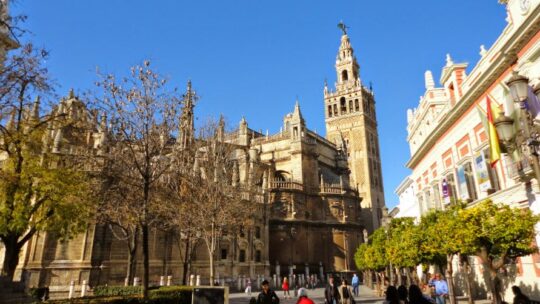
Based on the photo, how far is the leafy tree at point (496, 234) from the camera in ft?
38.1

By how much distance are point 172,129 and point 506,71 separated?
14426 mm

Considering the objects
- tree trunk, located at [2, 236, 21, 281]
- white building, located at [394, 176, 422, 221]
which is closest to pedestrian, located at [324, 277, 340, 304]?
tree trunk, located at [2, 236, 21, 281]

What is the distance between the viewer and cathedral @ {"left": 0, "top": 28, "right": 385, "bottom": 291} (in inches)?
885

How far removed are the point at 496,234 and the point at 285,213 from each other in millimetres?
32353

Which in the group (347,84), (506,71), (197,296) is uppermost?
(347,84)

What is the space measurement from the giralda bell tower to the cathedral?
0.65 ft

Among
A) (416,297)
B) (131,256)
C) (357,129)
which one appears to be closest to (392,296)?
(416,297)

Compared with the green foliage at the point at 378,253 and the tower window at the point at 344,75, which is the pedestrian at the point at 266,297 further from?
the tower window at the point at 344,75

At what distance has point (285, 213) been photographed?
4328 centimetres

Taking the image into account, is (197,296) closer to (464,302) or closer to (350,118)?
(464,302)

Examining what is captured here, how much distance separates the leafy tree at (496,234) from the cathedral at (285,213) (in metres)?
12.3

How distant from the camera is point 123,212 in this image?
19125 mm

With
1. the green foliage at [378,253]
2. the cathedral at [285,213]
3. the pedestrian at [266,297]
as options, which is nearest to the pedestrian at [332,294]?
the pedestrian at [266,297]

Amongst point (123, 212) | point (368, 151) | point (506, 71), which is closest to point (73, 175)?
point (123, 212)
